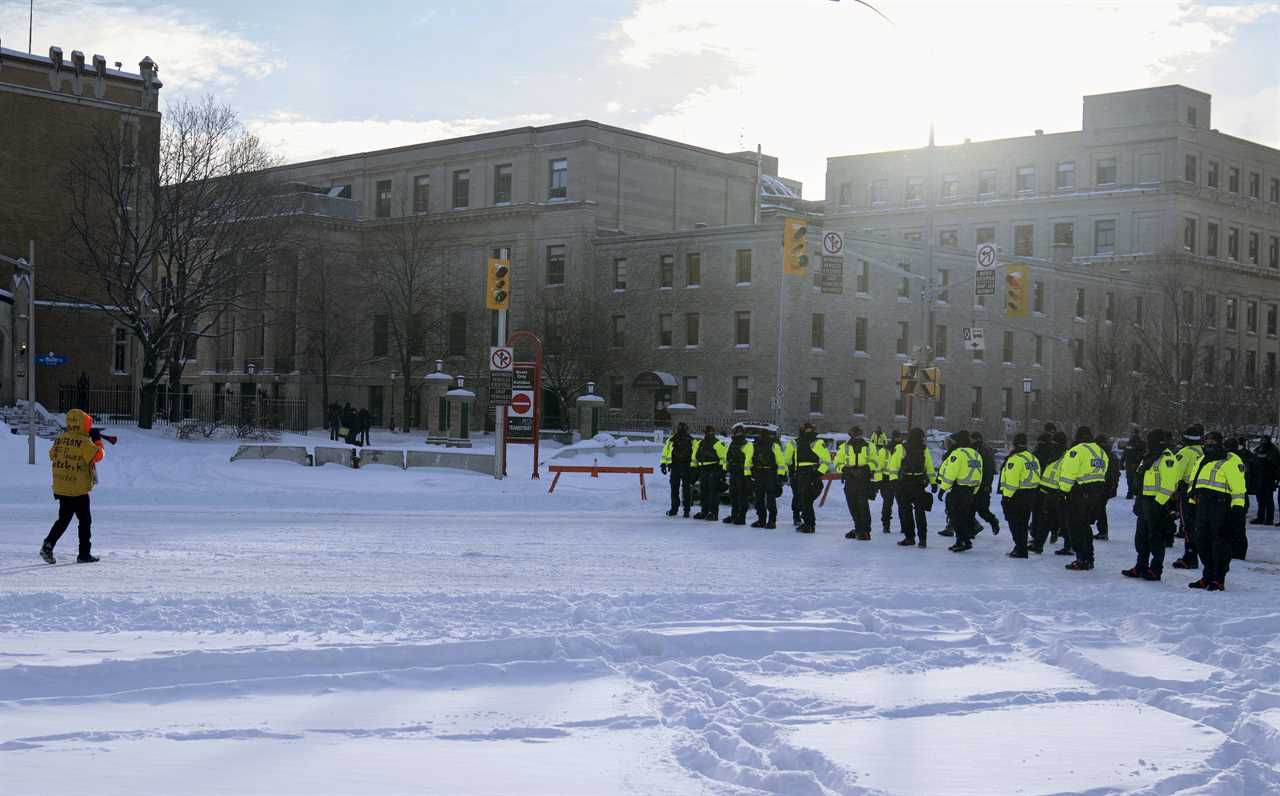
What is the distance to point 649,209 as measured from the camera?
230 ft

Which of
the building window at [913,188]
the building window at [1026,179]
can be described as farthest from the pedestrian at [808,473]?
the building window at [913,188]

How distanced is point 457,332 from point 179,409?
78.6 feet

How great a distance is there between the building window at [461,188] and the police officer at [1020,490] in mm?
56088

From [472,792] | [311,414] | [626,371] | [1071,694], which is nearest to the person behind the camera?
[472,792]

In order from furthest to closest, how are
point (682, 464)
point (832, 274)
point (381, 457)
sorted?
point (832, 274) < point (381, 457) < point (682, 464)

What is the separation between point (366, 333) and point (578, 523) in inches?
1942

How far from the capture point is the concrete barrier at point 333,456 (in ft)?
105

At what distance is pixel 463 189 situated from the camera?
236 feet

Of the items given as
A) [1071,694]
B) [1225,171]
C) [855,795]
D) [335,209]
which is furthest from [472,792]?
[1225,171]

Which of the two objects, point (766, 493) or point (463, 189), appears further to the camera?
point (463, 189)

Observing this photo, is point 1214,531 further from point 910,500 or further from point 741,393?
point 741,393

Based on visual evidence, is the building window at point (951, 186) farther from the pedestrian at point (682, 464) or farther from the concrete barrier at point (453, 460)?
the pedestrian at point (682, 464)

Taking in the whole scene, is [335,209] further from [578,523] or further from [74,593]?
[74,593]

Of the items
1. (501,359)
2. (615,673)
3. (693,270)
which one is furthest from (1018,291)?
(693,270)
